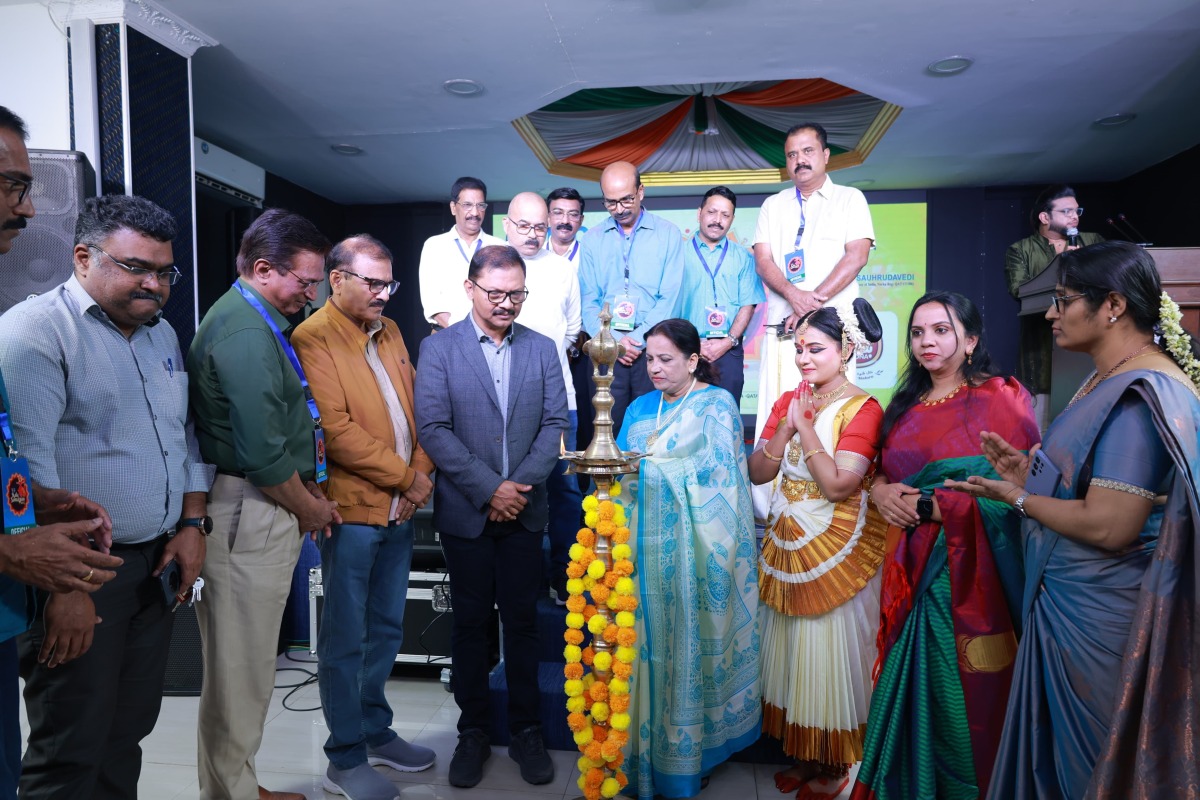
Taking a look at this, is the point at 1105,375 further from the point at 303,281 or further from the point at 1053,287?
the point at 1053,287

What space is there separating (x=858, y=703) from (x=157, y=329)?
2386 mm

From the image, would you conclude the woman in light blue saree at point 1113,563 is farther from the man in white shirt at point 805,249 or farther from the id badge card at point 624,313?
the id badge card at point 624,313

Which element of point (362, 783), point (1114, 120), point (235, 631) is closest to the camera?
point (235, 631)

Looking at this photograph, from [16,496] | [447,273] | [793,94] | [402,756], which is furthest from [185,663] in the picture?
[793,94]

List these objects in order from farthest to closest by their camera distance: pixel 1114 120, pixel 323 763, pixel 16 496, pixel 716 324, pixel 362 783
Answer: pixel 1114 120 → pixel 716 324 → pixel 323 763 → pixel 362 783 → pixel 16 496

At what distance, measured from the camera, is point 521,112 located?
5.38m

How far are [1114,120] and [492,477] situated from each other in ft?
18.9

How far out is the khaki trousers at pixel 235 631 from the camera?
214cm

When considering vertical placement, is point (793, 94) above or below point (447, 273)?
above

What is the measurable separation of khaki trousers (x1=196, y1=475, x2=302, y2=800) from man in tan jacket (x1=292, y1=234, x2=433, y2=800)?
26cm

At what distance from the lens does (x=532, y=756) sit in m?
2.56

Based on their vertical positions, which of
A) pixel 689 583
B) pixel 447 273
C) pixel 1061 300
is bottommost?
pixel 689 583

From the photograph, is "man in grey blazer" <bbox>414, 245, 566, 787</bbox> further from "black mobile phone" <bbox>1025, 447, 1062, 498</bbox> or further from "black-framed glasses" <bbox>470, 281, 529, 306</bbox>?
A: "black mobile phone" <bbox>1025, 447, 1062, 498</bbox>

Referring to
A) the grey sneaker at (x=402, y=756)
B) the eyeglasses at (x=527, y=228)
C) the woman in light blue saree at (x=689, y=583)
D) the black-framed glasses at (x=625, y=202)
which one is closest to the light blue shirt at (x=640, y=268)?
the black-framed glasses at (x=625, y=202)
